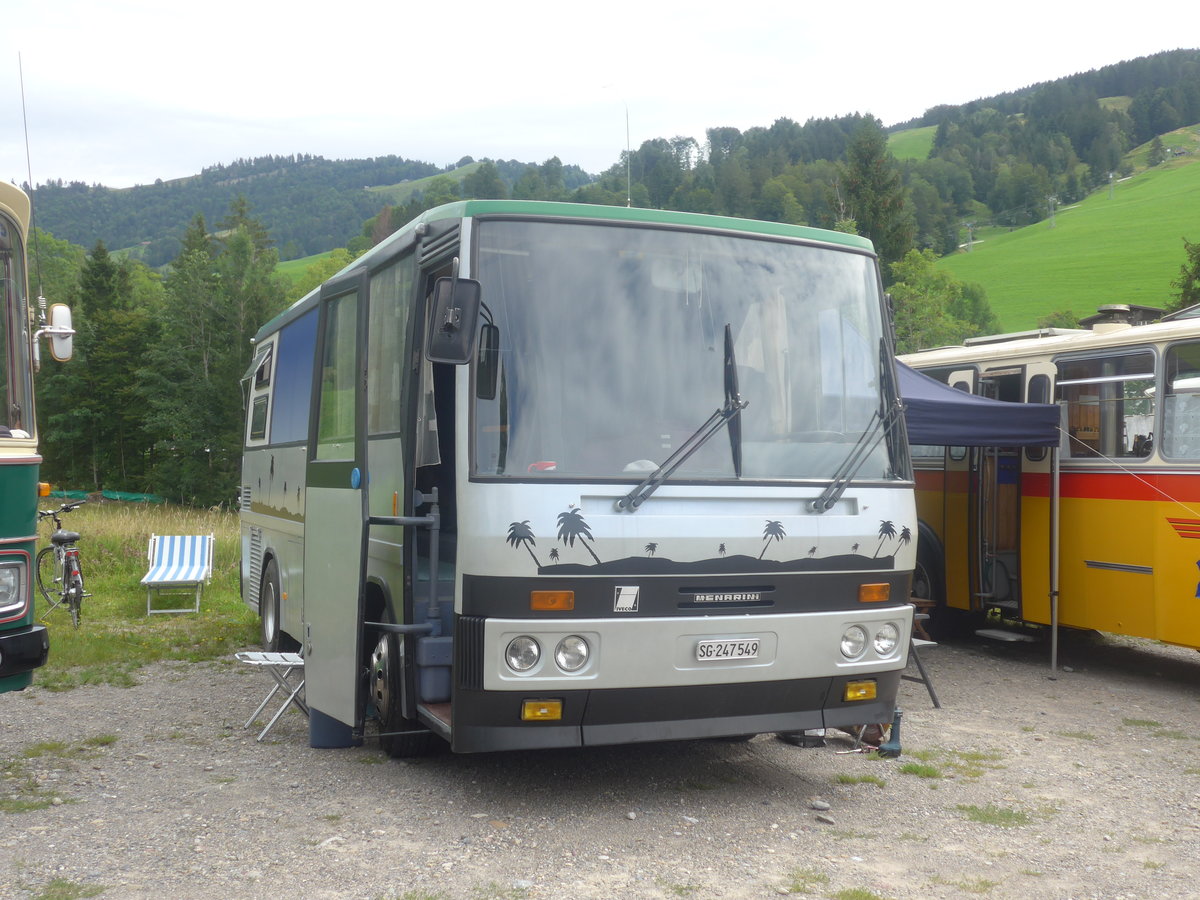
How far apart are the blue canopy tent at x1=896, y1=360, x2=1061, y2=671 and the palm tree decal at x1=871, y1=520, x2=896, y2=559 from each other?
318 centimetres

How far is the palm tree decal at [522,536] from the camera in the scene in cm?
527

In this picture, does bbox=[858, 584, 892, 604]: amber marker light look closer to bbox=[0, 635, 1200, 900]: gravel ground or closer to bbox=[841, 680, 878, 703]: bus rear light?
bbox=[841, 680, 878, 703]: bus rear light

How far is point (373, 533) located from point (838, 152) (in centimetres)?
10077

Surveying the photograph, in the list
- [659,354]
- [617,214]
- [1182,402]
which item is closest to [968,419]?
[1182,402]

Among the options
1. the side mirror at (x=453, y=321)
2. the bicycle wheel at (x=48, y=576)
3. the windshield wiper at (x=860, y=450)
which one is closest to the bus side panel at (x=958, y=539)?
the windshield wiper at (x=860, y=450)

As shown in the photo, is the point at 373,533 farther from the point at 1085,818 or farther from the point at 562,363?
the point at 1085,818

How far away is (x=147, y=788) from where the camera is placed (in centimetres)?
639

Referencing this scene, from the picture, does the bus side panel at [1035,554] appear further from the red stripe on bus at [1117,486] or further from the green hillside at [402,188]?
the green hillside at [402,188]

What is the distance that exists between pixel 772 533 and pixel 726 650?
2.01 ft

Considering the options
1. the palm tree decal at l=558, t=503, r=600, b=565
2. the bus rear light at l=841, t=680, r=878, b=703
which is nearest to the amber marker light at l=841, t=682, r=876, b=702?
the bus rear light at l=841, t=680, r=878, b=703

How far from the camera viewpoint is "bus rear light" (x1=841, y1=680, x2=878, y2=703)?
5.99 meters

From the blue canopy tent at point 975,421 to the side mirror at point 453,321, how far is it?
4889 mm

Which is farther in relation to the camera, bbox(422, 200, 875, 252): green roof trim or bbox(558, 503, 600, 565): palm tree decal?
bbox(422, 200, 875, 252): green roof trim

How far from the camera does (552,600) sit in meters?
5.32
